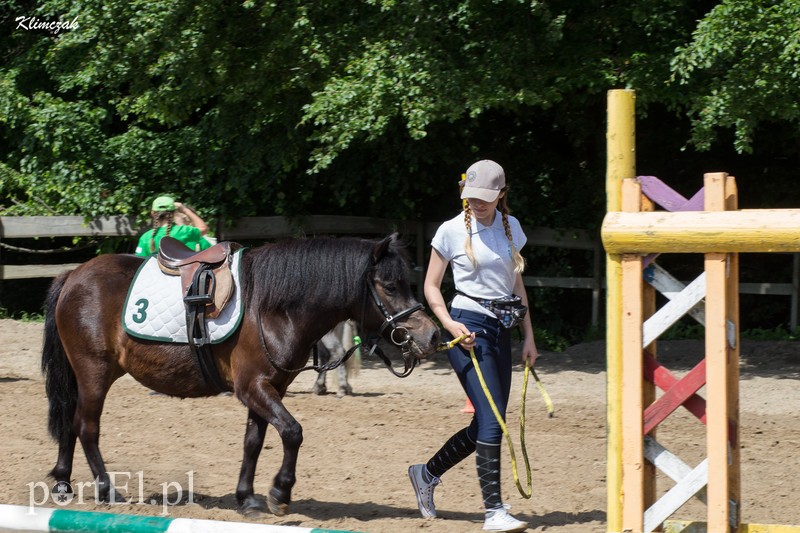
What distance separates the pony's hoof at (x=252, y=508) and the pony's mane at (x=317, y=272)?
1058 mm

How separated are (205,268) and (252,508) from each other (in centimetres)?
136

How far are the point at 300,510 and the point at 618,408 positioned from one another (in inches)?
94.3

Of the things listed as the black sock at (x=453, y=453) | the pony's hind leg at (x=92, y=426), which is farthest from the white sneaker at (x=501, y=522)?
the pony's hind leg at (x=92, y=426)

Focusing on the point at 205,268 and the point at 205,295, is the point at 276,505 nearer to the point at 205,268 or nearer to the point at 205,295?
the point at 205,295

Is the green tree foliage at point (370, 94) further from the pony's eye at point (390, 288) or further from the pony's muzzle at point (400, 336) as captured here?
the pony's muzzle at point (400, 336)

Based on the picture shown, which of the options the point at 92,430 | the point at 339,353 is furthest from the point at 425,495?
the point at 339,353

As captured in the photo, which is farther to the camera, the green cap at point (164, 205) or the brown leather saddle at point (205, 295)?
the green cap at point (164, 205)

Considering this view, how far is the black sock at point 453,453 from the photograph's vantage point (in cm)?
529

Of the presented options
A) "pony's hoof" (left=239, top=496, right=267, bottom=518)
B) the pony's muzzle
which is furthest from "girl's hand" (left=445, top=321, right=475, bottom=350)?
"pony's hoof" (left=239, top=496, right=267, bottom=518)

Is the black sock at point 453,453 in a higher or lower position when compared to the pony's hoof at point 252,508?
higher

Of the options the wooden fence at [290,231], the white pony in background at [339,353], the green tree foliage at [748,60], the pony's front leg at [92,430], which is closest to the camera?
the pony's front leg at [92,430]

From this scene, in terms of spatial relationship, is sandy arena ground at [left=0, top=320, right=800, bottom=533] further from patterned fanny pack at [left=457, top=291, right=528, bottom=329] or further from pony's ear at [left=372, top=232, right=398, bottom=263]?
pony's ear at [left=372, top=232, right=398, bottom=263]

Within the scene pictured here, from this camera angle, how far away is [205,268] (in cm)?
566

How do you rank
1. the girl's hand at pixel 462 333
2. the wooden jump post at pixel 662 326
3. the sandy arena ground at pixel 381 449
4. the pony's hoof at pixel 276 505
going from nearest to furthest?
the wooden jump post at pixel 662 326 < the girl's hand at pixel 462 333 < the pony's hoof at pixel 276 505 < the sandy arena ground at pixel 381 449
